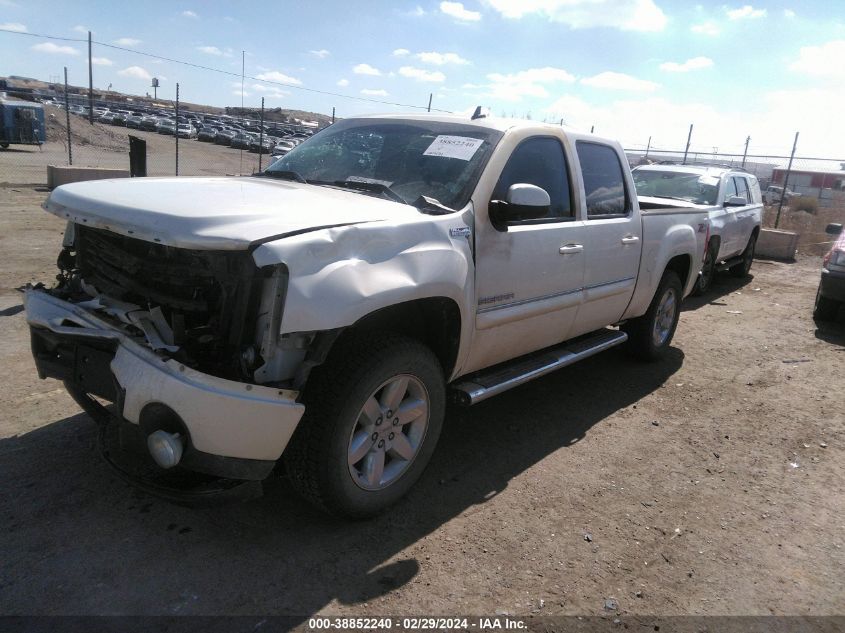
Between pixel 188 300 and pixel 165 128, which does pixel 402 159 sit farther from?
pixel 165 128

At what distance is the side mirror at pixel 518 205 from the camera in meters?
3.32

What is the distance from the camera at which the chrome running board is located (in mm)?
3541

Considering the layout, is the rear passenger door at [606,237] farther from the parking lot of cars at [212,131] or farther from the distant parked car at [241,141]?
the distant parked car at [241,141]

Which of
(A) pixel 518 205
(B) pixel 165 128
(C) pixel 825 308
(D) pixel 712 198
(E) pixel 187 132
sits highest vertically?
(B) pixel 165 128

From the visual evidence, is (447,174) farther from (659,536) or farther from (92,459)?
(92,459)

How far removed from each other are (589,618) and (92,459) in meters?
2.71

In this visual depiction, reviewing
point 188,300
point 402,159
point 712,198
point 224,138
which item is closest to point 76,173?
point 402,159

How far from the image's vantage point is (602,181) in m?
4.63

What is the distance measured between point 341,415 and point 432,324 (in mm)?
836

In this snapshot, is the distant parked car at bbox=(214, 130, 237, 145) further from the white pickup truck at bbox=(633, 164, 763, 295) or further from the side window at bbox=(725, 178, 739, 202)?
the side window at bbox=(725, 178, 739, 202)

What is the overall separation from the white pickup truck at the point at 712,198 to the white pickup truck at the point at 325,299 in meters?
5.79

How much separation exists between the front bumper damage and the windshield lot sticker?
1.75 meters

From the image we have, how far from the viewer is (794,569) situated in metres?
3.02

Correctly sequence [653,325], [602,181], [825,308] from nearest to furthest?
[602,181] → [653,325] → [825,308]
